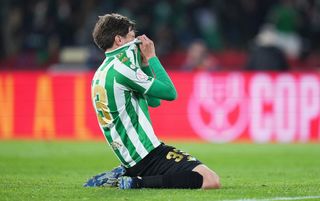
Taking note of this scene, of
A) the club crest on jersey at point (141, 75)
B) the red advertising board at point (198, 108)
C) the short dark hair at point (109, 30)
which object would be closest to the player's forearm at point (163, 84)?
the club crest on jersey at point (141, 75)

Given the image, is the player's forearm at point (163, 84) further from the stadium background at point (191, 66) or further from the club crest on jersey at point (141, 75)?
the stadium background at point (191, 66)

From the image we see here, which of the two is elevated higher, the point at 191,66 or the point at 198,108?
the point at 191,66

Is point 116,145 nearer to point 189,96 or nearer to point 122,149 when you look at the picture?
point 122,149

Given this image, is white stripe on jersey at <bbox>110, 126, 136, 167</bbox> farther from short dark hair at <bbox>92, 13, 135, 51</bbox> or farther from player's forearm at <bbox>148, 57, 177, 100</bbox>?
short dark hair at <bbox>92, 13, 135, 51</bbox>

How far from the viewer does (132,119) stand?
9.69 m

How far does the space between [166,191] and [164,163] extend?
0.37m

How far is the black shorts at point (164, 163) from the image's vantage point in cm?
968

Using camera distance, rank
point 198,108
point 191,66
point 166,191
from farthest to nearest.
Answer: point 191,66 < point 198,108 < point 166,191

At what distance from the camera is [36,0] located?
24.4 meters

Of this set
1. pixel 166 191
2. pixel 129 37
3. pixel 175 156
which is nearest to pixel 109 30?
pixel 129 37

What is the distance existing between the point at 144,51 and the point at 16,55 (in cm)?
1456

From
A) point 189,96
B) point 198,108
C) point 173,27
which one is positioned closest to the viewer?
point 198,108

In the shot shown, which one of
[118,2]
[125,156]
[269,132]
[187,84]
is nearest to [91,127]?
[187,84]

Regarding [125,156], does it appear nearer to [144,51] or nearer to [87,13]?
[144,51]
